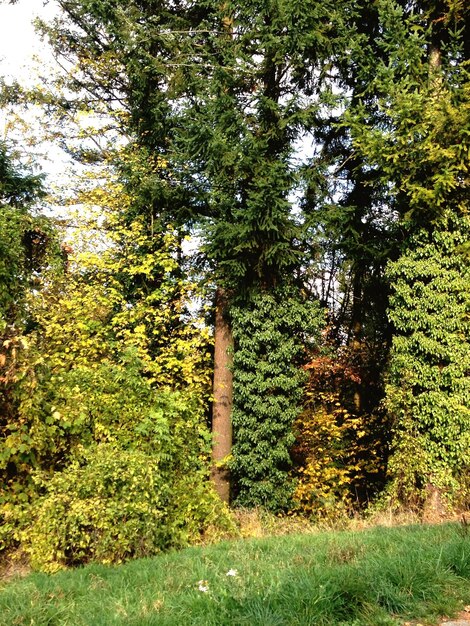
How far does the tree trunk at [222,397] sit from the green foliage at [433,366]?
11.9 feet

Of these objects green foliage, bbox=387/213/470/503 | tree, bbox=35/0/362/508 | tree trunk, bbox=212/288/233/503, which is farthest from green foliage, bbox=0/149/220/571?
green foliage, bbox=387/213/470/503

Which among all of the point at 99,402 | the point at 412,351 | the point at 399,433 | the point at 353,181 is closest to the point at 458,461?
the point at 399,433

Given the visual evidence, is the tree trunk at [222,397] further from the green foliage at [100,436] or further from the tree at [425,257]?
the tree at [425,257]

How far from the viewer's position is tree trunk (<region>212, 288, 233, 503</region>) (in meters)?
11.9

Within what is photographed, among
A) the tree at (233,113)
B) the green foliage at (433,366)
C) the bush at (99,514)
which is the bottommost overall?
the bush at (99,514)

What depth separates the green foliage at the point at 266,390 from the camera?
11.2 metres

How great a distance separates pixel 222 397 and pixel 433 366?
4.65 metres

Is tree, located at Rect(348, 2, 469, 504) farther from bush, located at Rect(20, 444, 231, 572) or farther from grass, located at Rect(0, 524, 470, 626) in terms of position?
bush, located at Rect(20, 444, 231, 572)

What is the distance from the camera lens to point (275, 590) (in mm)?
3457

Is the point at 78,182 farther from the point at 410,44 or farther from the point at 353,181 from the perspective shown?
the point at 410,44

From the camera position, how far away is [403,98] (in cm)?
902

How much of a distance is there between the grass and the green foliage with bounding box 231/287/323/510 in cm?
616

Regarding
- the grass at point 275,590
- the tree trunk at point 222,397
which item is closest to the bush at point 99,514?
the grass at point 275,590

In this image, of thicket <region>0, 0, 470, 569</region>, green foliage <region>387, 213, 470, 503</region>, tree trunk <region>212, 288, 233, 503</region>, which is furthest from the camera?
tree trunk <region>212, 288, 233, 503</region>
